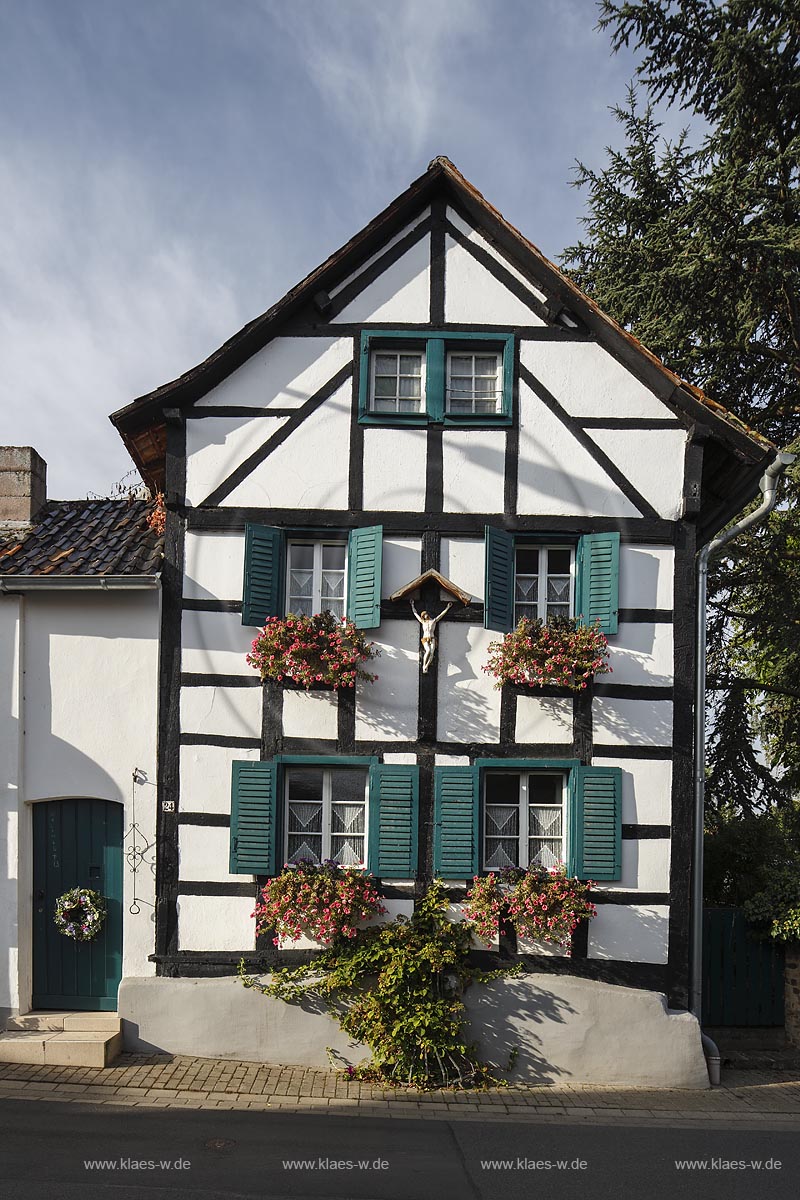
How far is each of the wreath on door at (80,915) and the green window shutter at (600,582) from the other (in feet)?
18.5

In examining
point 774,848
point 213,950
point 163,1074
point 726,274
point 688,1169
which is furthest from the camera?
point 726,274

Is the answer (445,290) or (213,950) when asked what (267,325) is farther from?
(213,950)

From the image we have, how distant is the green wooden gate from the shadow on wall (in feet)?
8.11

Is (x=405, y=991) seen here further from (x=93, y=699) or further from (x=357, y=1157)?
(x=93, y=699)

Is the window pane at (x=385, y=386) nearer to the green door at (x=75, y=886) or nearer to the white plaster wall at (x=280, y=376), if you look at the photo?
the white plaster wall at (x=280, y=376)

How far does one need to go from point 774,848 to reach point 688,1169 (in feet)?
16.7

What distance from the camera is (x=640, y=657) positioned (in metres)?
8.48

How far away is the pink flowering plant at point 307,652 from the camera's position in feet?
26.5

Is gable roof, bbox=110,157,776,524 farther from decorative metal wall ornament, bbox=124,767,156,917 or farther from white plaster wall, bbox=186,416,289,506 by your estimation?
decorative metal wall ornament, bbox=124,767,156,917

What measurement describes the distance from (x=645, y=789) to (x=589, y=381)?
420cm

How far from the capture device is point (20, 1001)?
8.23 m

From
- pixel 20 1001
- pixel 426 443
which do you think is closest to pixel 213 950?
pixel 20 1001

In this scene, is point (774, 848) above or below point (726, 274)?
below

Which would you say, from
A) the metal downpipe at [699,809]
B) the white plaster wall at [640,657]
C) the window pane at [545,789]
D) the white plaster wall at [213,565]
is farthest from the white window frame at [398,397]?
the window pane at [545,789]
